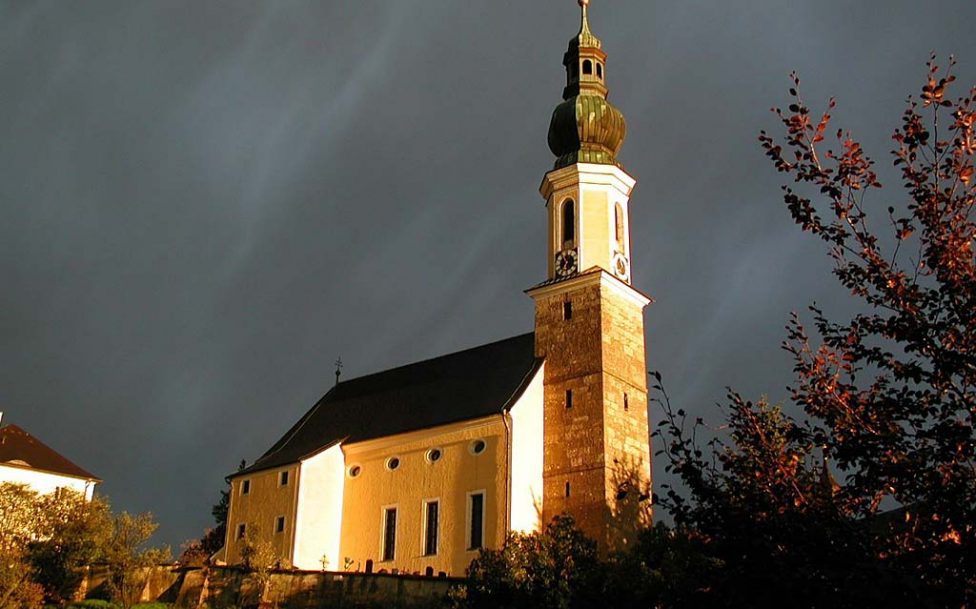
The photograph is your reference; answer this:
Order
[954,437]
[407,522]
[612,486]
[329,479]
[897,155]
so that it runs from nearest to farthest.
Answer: [954,437] → [897,155] → [612,486] → [407,522] → [329,479]

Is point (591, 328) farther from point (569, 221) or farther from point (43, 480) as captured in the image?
point (43, 480)

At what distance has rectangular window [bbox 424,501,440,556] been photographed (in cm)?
4034

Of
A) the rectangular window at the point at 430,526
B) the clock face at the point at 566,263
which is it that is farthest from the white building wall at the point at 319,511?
the clock face at the point at 566,263

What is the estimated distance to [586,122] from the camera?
4494 centimetres

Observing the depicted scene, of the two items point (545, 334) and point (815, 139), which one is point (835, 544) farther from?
point (545, 334)

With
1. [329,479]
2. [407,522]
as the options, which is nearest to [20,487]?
[329,479]

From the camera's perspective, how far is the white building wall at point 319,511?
4344cm

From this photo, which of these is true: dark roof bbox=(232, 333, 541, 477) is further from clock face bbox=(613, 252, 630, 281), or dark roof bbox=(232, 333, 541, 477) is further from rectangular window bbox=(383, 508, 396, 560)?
clock face bbox=(613, 252, 630, 281)

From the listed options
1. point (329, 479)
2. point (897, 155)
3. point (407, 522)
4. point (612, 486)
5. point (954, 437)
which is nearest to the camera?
point (954, 437)

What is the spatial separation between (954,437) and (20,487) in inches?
1764

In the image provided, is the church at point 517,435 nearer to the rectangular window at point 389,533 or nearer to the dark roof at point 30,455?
the rectangular window at point 389,533

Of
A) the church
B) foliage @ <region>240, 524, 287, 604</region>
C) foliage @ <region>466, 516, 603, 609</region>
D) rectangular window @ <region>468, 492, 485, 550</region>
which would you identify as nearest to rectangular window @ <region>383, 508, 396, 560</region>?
the church

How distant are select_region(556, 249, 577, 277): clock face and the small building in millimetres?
27663

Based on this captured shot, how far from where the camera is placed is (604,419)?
38688mm
